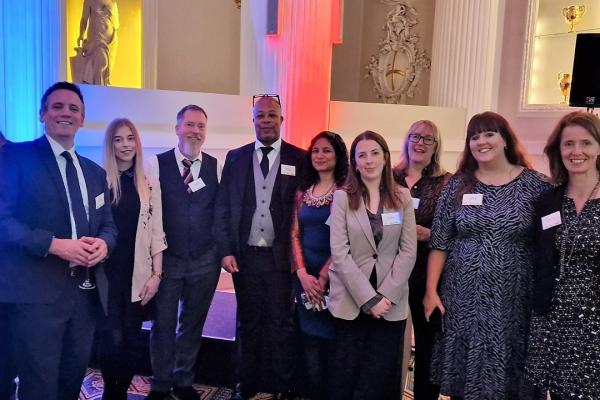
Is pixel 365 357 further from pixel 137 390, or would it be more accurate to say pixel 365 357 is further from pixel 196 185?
pixel 137 390

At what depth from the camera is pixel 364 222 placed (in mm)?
2172

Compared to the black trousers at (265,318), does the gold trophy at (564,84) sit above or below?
above

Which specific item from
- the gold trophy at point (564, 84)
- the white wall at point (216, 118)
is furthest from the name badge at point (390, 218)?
the gold trophy at point (564, 84)

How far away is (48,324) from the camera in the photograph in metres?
1.90

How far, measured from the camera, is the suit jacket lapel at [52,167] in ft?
6.31

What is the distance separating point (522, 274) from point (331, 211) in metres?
0.82

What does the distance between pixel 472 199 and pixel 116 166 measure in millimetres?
1561

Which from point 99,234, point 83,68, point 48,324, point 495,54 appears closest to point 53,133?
point 99,234

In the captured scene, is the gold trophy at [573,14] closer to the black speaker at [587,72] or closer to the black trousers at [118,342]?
the black speaker at [587,72]

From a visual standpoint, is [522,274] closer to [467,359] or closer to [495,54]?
[467,359]

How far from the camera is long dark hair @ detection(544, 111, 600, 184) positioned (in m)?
1.84

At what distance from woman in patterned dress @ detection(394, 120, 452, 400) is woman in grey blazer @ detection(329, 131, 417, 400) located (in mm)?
170

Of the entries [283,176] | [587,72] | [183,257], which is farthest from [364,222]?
[587,72]

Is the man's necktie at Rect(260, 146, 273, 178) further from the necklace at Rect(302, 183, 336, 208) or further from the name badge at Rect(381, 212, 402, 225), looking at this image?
the name badge at Rect(381, 212, 402, 225)
